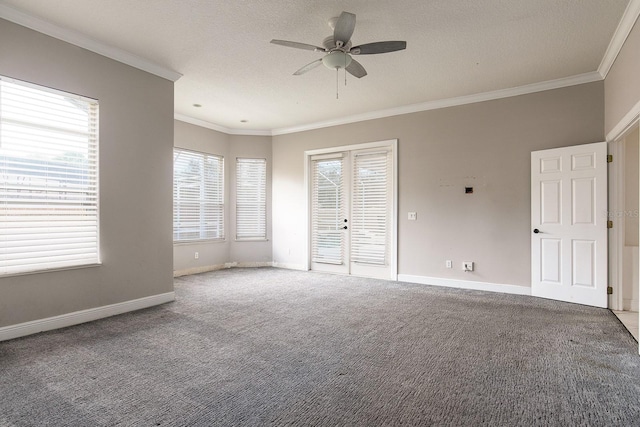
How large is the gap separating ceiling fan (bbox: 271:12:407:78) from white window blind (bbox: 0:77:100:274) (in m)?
2.30

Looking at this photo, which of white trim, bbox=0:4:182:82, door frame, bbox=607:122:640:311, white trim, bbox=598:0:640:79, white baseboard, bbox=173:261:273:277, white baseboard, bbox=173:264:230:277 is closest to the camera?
white trim, bbox=598:0:640:79

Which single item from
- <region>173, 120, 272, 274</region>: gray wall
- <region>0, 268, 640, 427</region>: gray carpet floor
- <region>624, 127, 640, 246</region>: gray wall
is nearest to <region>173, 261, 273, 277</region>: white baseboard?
<region>173, 120, 272, 274</region>: gray wall

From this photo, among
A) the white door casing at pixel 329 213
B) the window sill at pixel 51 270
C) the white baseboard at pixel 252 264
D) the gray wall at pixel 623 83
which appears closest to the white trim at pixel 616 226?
the gray wall at pixel 623 83

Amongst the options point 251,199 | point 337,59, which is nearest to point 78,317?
point 337,59

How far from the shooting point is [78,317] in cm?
344

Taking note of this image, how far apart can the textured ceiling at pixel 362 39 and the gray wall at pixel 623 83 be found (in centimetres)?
22

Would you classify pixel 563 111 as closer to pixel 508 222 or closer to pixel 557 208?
pixel 557 208

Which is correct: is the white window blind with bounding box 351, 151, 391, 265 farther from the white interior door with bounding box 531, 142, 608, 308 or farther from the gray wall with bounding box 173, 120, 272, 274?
the white interior door with bounding box 531, 142, 608, 308

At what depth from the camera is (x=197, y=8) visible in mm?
2953

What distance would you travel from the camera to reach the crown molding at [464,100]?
4336 mm

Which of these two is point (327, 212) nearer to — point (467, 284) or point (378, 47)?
point (467, 284)

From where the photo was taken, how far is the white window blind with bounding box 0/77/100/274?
306cm

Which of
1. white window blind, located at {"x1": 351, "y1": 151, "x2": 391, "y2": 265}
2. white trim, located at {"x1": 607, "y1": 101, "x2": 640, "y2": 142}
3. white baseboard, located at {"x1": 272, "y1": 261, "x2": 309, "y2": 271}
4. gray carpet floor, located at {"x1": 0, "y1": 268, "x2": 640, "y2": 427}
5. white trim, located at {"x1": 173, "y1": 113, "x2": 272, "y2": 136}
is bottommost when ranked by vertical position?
gray carpet floor, located at {"x1": 0, "y1": 268, "x2": 640, "y2": 427}

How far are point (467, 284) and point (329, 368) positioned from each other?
11.0 feet
